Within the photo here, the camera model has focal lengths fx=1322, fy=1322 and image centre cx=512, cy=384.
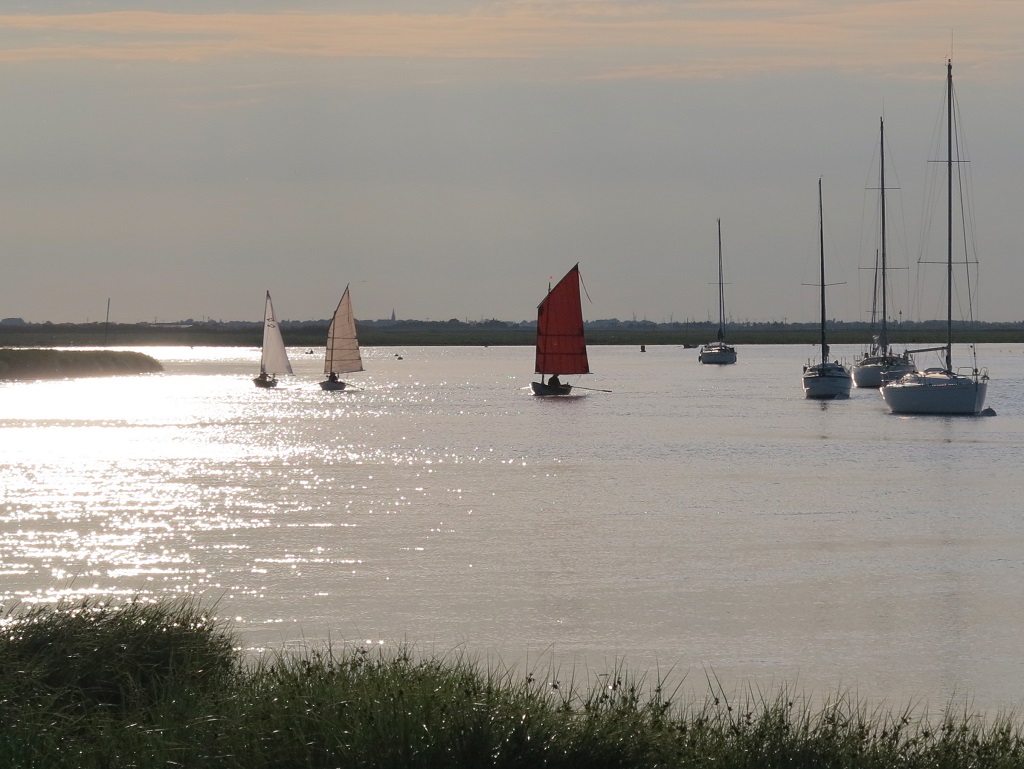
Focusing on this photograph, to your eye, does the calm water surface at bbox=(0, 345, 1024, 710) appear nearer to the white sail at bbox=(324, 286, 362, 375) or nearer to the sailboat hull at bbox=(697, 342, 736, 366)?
the white sail at bbox=(324, 286, 362, 375)

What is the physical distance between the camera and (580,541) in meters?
22.9

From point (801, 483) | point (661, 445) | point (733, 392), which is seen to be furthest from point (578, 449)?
point (733, 392)

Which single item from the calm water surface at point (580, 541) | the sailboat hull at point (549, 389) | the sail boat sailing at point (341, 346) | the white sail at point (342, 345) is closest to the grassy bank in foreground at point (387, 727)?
the calm water surface at point (580, 541)

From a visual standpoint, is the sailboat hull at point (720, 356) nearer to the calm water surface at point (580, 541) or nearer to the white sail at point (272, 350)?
the white sail at point (272, 350)

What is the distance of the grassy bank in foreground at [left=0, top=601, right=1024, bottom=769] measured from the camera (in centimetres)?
906

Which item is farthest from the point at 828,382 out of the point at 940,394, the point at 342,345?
the point at 342,345

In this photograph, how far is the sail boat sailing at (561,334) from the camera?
7862cm

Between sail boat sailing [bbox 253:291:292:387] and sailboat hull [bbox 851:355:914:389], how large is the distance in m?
42.6

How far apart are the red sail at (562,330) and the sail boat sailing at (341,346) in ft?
60.4

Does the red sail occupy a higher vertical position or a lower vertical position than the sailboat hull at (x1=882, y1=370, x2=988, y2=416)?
higher

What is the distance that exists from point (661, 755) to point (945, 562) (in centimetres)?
1243

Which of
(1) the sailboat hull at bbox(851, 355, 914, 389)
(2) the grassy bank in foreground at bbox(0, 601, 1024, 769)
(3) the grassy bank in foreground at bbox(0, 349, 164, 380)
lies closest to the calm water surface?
(2) the grassy bank in foreground at bbox(0, 601, 1024, 769)

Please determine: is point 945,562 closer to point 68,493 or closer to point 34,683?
point 34,683

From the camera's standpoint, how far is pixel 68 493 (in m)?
30.5
